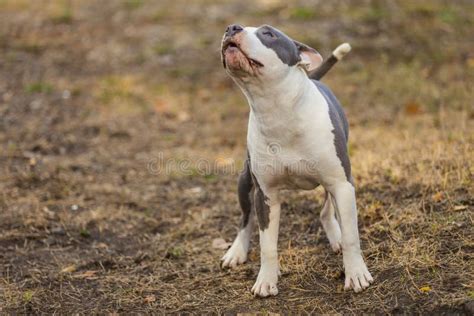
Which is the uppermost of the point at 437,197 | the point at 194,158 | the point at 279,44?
the point at 279,44

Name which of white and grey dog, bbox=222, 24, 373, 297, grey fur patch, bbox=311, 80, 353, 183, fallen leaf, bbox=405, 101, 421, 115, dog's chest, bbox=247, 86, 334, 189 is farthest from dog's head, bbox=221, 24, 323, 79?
fallen leaf, bbox=405, 101, 421, 115

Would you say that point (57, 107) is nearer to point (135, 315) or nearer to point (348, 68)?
point (348, 68)

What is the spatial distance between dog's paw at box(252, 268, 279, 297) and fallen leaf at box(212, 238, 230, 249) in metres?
0.98

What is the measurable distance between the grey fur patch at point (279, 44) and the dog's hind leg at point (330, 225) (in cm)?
126

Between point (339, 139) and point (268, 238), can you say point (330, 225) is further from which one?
point (339, 139)

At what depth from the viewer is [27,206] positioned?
18.8ft

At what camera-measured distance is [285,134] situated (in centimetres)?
362

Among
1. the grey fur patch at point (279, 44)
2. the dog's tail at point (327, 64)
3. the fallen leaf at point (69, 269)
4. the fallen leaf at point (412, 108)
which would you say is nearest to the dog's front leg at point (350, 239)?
the grey fur patch at point (279, 44)

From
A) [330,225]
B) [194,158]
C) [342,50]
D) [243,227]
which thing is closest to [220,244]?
[243,227]

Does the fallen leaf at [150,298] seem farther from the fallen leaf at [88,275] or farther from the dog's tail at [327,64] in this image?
the dog's tail at [327,64]

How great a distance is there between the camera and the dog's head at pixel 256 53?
335 centimetres

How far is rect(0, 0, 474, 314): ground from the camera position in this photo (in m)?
4.08

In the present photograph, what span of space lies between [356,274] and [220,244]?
143 centimetres

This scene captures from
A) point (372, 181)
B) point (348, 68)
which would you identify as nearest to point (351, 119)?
point (348, 68)
